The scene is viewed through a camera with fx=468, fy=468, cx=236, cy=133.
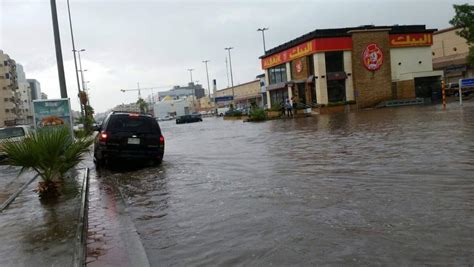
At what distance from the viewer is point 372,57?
46500 millimetres

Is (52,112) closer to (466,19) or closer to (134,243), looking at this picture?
(134,243)

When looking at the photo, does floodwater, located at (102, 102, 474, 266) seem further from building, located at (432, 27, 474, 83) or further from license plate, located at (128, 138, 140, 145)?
building, located at (432, 27, 474, 83)

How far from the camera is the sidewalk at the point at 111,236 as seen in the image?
5.16m

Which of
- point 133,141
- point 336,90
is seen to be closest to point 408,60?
point 336,90

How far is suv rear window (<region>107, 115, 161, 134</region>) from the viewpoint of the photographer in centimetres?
1370

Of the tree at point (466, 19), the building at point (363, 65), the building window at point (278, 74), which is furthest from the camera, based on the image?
the building window at point (278, 74)

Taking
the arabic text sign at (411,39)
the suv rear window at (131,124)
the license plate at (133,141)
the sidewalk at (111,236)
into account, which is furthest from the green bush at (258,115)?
the sidewalk at (111,236)

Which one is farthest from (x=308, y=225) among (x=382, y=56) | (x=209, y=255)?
(x=382, y=56)

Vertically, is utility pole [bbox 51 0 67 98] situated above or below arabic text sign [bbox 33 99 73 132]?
above

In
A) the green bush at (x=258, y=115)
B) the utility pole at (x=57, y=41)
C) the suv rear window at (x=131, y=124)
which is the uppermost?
the utility pole at (x=57, y=41)

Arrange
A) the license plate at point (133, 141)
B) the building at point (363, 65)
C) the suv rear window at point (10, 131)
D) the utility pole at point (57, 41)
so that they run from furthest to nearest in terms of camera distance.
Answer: the building at point (363, 65)
the suv rear window at point (10, 131)
the utility pole at point (57, 41)
the license plate at point (133, 141)

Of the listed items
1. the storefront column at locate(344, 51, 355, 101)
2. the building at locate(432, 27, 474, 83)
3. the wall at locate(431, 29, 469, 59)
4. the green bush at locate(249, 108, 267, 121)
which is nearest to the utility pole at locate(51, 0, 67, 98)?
the green bush at locate(249, 108, 267, 121)

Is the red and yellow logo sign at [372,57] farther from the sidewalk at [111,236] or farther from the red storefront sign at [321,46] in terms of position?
the sidewalk at [111,236]

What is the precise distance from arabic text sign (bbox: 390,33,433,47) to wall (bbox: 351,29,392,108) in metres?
1.42
